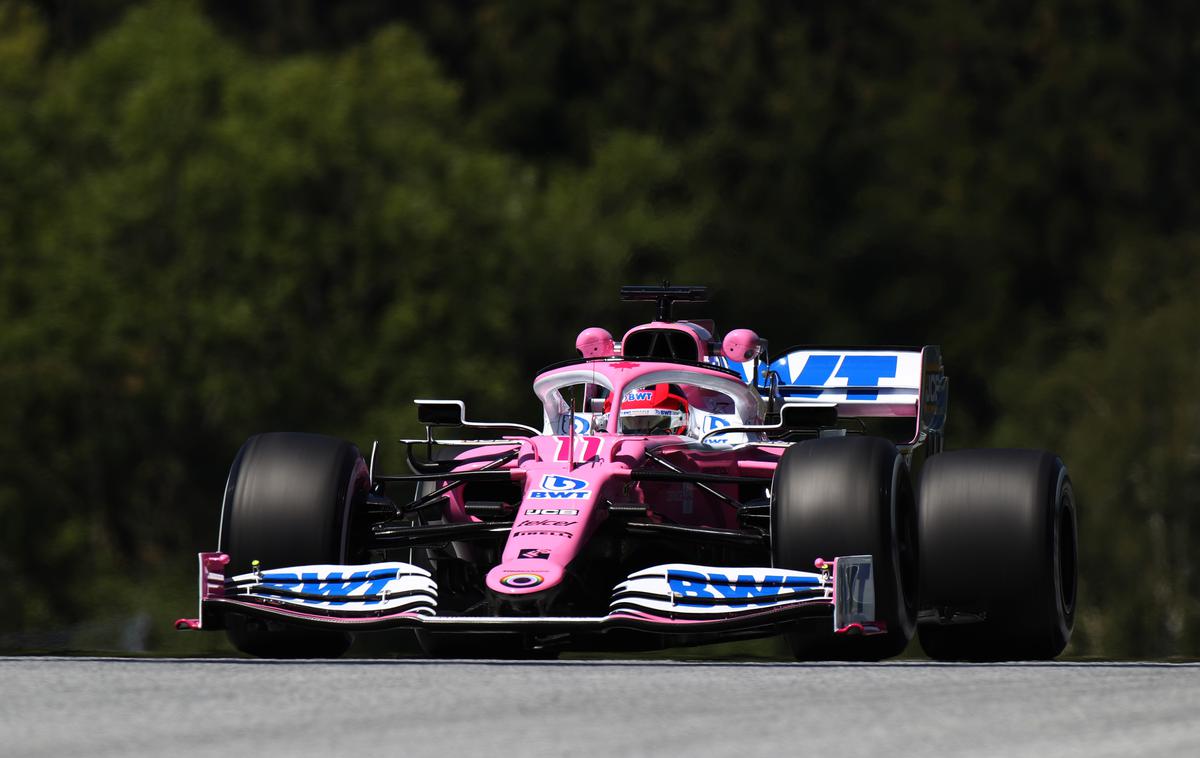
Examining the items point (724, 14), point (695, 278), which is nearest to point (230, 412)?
point (695, 278)

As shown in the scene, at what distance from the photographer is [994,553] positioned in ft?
45.5

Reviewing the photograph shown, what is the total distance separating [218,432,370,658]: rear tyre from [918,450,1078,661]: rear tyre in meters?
3.15

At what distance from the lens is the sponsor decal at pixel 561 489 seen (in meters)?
13.7

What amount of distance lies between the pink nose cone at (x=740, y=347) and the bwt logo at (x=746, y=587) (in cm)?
387

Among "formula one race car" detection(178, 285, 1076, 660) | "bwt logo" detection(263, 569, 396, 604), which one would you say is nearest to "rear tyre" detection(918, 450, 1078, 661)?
"formula one race car" detection(178, 285, 1076, 660)

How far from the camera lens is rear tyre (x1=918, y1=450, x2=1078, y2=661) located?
45.5ft

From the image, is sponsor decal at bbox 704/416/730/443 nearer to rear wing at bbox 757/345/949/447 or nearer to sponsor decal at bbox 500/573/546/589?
rear wing at bbox 757/345/949/447

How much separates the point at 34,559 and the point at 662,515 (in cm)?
3017

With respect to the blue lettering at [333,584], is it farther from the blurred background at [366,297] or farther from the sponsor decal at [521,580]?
the blurred background at [366,297]

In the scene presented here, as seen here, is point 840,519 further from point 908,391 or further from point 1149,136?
point 1149,136

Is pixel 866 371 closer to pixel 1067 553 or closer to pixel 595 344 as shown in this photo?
pixel 595 344

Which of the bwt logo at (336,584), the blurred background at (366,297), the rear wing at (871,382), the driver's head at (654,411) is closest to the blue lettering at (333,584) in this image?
the bwt logo at (336,584)

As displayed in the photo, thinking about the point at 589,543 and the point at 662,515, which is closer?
Answer: the point at 589,543

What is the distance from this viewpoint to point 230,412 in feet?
153
